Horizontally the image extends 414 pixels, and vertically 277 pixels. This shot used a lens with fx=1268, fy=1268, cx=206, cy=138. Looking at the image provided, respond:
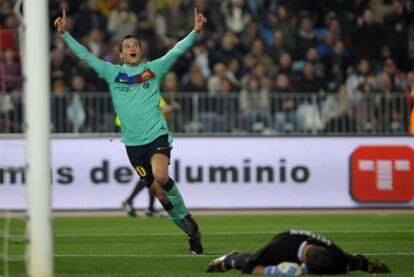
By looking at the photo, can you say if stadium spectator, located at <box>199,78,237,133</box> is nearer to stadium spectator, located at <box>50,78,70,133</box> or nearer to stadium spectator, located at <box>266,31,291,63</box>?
stadium spectator, located at <box>50,78,70,133</box>

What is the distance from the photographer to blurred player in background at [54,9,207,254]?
13.5 meters

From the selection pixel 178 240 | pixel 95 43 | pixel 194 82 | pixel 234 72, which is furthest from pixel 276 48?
pixel 178 240

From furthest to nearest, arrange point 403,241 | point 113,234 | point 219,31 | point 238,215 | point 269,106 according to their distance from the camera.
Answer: point 219,31, point 269,106, point 238,215, point 113,234, point 403,241

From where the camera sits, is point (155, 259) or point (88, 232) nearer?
point (155, 259)

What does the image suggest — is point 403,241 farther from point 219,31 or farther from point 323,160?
point 219,31

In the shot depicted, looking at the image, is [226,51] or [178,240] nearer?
[178,240]

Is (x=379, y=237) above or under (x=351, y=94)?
under

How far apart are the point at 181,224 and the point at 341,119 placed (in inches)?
412

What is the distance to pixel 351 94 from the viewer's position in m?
23.8

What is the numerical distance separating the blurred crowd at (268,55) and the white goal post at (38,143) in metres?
13.3

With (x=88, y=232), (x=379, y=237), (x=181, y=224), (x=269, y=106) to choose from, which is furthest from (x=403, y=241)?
(x=269, y=106)

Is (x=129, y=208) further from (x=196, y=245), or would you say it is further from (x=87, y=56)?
(x=87, y=56)

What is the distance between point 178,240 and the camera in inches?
622

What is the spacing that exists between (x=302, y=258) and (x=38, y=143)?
2374mm
